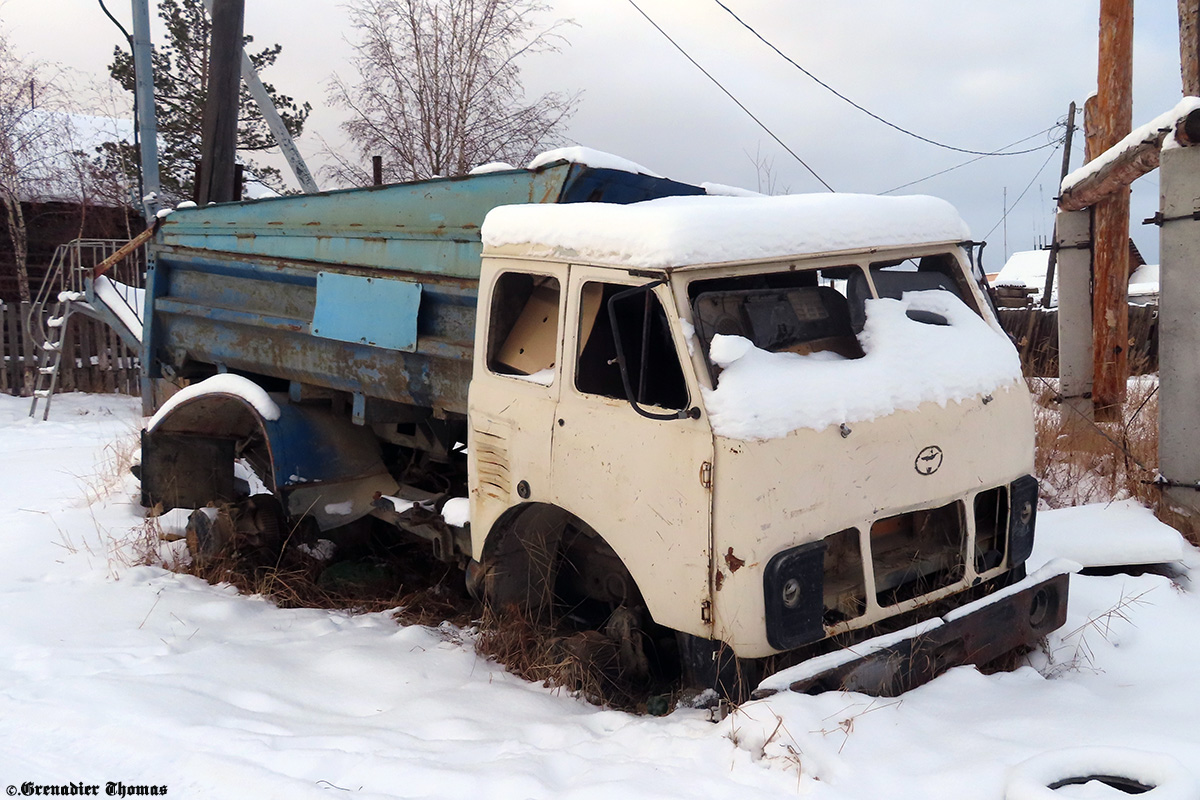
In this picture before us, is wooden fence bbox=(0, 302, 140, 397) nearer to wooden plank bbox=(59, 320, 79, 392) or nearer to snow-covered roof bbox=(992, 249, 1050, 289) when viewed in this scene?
wooden plank bbox=(59, 320, 79, 392)

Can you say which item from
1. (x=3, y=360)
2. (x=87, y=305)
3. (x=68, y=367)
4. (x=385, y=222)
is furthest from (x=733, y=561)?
(x=3, y=360)

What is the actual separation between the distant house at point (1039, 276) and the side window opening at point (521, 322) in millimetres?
23848

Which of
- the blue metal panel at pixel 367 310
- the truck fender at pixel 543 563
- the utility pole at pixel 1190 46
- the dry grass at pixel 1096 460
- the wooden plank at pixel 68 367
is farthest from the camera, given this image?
the wooden plank at pixel 68 367

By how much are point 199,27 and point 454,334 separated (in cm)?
1927

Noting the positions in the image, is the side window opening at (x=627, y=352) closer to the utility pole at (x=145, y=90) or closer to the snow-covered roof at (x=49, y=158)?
the utility pole at (x=145, y=90)

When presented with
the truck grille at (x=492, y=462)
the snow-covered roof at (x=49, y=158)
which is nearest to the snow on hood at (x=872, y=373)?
the truck grille at (x=492, y=462)

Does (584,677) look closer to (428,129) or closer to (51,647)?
(51,647)

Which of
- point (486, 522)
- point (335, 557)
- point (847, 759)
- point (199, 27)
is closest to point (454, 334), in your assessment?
point (486, 522)

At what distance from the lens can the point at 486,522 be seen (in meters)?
4.13

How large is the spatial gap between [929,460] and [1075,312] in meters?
4.84

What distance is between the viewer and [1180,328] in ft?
18.6

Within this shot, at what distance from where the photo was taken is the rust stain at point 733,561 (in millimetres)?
3207

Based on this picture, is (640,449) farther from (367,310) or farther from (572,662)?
(367,310)

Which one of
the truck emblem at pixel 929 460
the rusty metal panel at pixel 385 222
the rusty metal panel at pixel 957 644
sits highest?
the rusty metal panel at pixel 385 222
